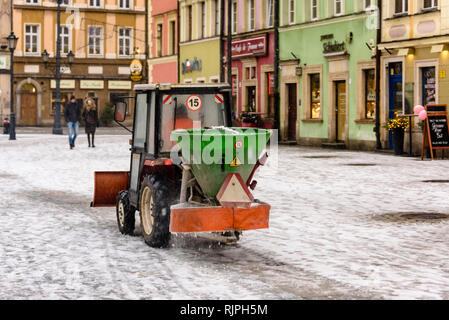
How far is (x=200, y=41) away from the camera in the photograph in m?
45.8

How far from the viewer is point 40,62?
66125mm

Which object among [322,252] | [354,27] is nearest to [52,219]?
[322,252]

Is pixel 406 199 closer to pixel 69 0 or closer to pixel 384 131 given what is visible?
pixel 384 131

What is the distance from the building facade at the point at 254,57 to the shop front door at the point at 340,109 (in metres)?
4.99

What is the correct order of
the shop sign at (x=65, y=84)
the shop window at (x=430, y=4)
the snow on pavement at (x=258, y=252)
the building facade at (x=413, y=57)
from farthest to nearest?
1. the shop sign at (x=65, y=84)
2. the shop window at (x=430, y=4)
3. the building facade at (x=413, y=57)
4. the snow on pavement at (x=258, y=252)

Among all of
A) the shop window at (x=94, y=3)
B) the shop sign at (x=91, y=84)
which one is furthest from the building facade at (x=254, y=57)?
the shop window at (x=94, y=3)

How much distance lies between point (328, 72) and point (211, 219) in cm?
2517

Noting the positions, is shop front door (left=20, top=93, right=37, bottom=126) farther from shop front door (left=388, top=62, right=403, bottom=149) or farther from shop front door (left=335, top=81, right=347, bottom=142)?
shop front door (left=388, top=62, right=403, bottom=149)

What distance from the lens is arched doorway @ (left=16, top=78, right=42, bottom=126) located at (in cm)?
6575

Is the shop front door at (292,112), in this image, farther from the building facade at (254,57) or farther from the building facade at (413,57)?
the building facade at (413,57)

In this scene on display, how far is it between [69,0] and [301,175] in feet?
165

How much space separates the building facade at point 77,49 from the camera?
6588 centimetres

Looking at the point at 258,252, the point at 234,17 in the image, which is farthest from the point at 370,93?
the point at 258,252

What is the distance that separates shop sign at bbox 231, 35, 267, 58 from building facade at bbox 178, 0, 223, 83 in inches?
61.2
